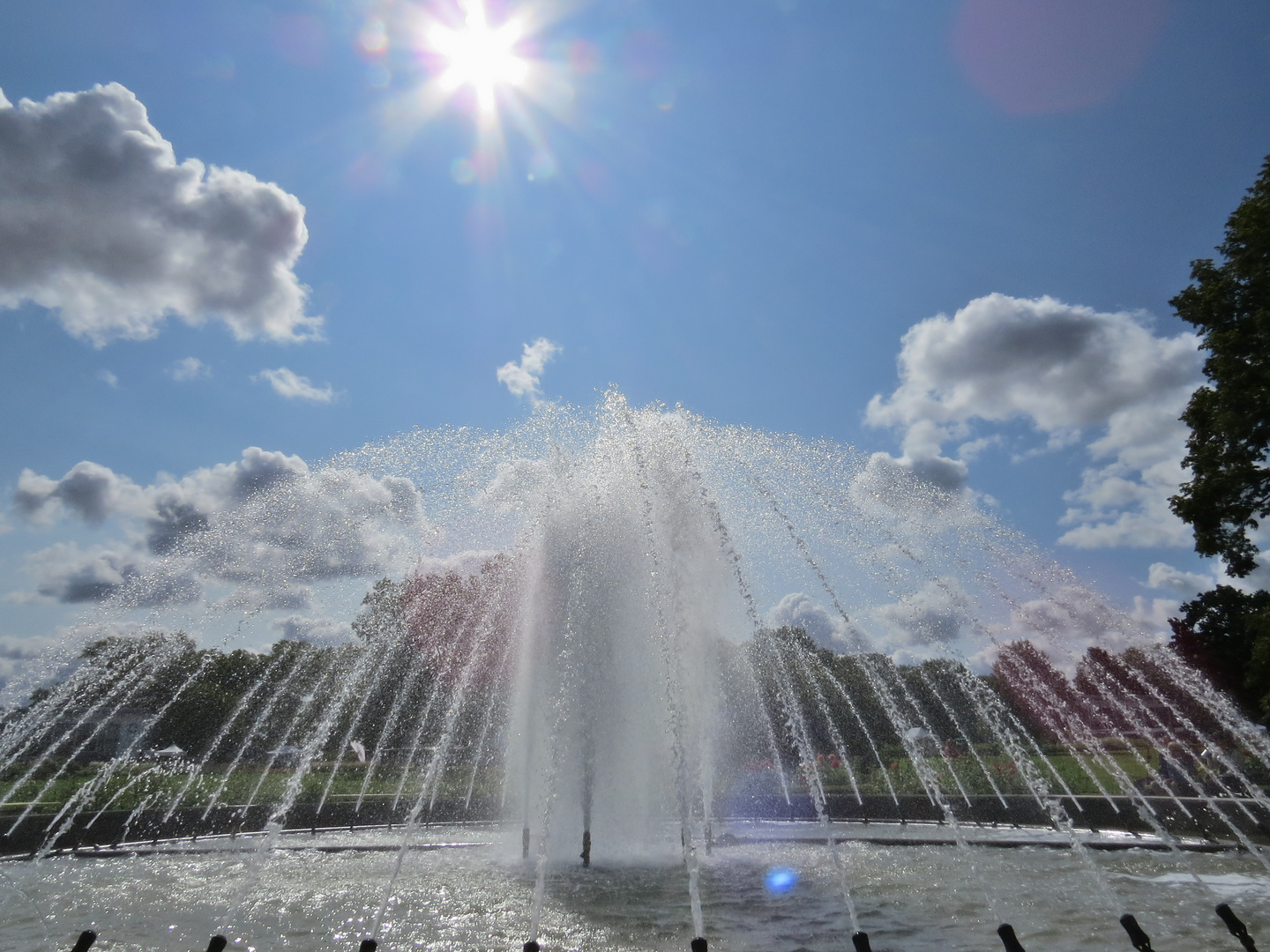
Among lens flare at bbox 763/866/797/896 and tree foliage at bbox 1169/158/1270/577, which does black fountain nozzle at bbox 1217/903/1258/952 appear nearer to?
lens flare at bbox 763/866/797/896

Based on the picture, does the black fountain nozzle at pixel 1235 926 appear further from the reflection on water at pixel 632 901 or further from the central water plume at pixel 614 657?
the central water plume at pixel 614 657

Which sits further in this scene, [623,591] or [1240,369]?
[1240,369]

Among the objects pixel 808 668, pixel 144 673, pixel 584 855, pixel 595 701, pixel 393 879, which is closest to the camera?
pixel 393 879

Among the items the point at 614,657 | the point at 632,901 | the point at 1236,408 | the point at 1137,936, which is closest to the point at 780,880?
the point at 632,901

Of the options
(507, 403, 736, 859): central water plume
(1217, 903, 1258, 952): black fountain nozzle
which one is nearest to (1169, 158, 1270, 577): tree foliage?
(507, 403, 736, 859): central water plume

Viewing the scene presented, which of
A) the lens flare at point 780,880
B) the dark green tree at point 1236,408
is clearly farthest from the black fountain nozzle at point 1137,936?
the dark green tree at point 1236,408

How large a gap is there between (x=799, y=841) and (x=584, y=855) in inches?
253

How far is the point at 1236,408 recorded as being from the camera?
1638 centimetres

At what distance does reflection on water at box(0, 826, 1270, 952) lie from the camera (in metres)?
8.30

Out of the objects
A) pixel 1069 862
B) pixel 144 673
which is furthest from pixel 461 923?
pixel 144 673

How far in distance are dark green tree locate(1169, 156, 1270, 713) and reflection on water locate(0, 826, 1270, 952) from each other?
818 centimetres

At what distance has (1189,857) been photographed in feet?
42.2

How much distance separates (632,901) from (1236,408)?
1796cm

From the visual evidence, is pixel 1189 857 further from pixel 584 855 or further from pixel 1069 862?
pixel 584 855
